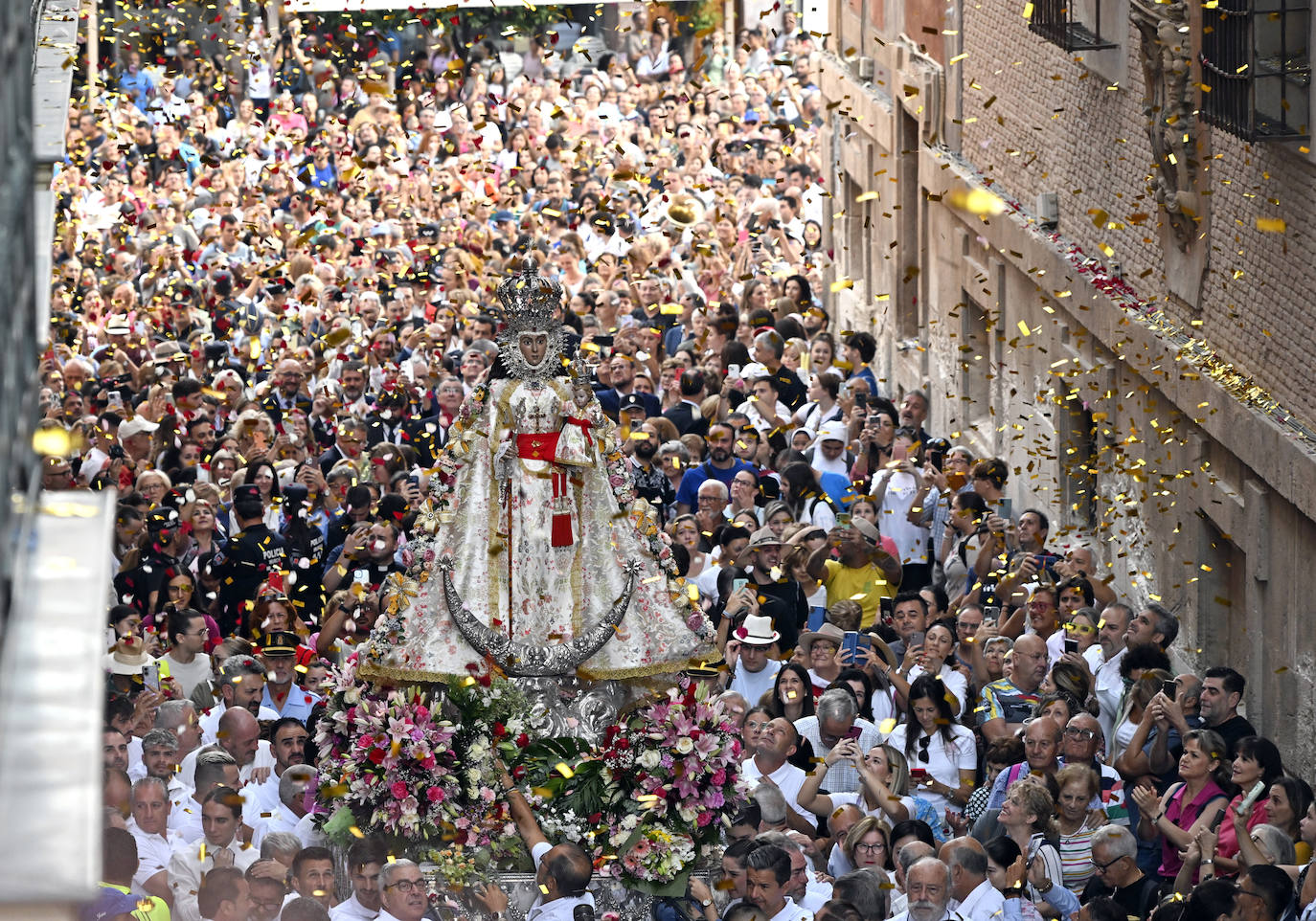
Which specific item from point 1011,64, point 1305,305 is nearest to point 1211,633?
point 1305,305

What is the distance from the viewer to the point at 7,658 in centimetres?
355

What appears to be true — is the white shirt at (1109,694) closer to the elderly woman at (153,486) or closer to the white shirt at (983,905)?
the white shirt at (983,905)

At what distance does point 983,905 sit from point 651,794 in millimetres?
2160

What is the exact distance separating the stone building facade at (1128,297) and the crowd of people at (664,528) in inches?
22.2

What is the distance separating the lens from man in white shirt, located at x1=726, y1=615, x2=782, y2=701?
11.5m

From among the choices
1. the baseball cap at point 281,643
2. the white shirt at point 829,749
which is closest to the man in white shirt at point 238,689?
the baseball cap at point 281,643

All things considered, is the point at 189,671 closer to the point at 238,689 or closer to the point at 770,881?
the point at 238,689

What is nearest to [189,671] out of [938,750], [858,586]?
[858,586]

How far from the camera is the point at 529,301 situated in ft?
37.3

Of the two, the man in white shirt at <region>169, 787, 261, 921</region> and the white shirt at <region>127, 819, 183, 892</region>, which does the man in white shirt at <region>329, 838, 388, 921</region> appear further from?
the white shirt at <region>127, 819, 183, 892</region>

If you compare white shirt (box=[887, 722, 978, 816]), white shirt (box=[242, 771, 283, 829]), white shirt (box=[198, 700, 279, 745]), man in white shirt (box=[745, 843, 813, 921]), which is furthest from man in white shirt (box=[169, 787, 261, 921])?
white shirt (box=[887, 722, 978, 816])

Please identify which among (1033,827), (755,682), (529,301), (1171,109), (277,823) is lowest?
(277,823)

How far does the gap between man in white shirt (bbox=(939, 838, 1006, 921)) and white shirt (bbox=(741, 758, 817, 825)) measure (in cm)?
147

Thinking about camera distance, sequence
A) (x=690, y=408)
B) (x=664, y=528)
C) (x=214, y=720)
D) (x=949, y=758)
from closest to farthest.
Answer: (x=949, y=758)
(x=214, y=720)
(x=664, y=528)
(x=690, y=408)
